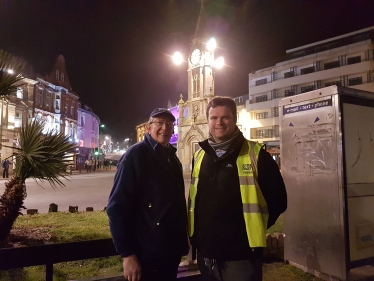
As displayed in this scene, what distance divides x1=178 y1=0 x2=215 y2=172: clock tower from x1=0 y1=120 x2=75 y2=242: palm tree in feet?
108

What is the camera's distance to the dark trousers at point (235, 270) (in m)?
2.53

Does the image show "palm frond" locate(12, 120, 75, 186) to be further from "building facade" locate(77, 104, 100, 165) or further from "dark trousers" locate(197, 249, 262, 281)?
"building facade" locate(77, 104, 100, 165)

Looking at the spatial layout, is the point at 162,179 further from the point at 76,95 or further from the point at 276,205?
the point at 76,95

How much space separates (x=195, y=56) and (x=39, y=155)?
37.9m

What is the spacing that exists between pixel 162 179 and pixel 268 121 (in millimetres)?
40531

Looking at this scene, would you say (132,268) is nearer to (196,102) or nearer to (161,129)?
(161,129)

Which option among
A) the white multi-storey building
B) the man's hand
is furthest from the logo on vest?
the white multi-storey building

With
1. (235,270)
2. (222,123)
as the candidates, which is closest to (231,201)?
(235,270)

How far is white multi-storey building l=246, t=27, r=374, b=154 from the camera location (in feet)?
109

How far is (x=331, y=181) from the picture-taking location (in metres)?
4.56

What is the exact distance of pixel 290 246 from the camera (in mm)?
5191

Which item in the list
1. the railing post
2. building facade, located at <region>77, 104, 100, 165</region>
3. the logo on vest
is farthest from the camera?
building facade, located at <region>77, 104, 100, 165</region>

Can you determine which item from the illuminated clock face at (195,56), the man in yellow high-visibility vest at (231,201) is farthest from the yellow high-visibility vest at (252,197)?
the illuminated clock face at (195,56)

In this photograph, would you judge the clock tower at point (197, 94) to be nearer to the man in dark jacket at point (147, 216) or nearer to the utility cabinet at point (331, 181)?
the utility cabinet at point (331, 181)
